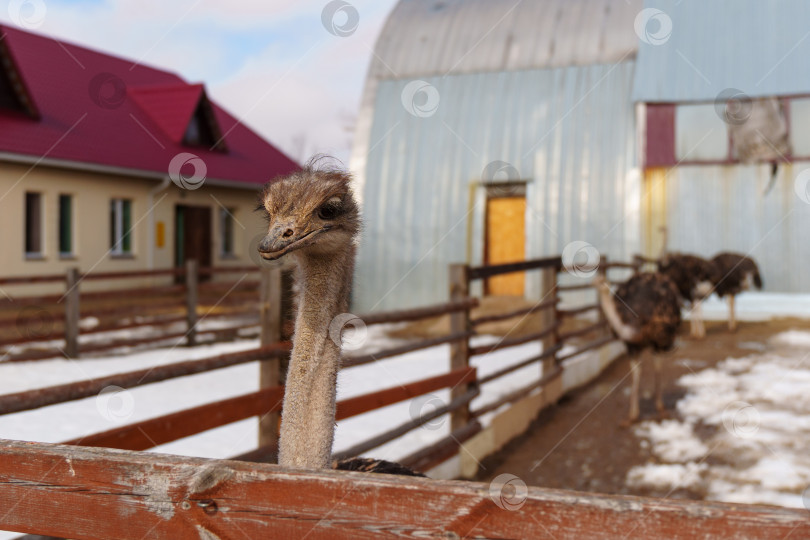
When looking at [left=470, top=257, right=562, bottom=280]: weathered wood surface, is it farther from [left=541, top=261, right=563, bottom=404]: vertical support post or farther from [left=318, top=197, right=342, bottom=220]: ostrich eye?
[left=318, top=197, right=342, bottom=220]: ostrich eye

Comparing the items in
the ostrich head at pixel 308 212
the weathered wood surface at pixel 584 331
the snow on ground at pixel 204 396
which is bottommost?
the snow on ground at pixel 204 396

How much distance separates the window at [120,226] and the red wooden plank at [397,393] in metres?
13.1

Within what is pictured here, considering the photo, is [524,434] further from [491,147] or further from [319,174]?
[491,147]

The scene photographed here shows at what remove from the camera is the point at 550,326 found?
29.0ft

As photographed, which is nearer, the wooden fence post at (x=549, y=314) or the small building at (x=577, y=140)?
the wooden fence post at (x=549, y=314)

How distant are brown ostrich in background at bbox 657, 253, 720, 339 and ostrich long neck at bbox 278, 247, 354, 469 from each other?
35.8 ft

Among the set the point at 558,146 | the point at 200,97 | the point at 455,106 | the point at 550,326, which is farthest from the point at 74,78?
the point at 550,326

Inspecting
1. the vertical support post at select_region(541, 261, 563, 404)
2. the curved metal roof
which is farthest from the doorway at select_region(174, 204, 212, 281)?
Answer: the vertical support post at select_region(541, 261, 563, 404)

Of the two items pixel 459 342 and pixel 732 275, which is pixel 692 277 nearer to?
pixel 732 275

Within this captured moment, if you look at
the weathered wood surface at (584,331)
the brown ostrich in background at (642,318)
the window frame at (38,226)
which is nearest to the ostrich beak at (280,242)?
the brown ostrich in background at (642,318)

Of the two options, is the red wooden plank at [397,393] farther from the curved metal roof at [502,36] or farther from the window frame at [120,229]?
the window frame at [120,229]

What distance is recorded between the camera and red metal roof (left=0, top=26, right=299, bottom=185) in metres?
15.9

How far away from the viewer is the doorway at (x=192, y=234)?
66.4 feet

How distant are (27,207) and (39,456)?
15544 millimetres
